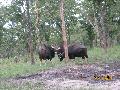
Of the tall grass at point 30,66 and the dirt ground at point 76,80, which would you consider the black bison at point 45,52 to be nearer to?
the tall grass at point 30,66

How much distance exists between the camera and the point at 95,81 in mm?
17125

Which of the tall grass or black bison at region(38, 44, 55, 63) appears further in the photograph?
black bison at region(38, 44, 55, 63)

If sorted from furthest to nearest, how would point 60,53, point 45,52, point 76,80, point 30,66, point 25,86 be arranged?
point 60,53
point 45,52
point 30,66
point 76,80
point 25,86

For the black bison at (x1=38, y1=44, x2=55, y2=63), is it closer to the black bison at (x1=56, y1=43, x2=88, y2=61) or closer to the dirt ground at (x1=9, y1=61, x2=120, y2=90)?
the black bison at (x1=56, y1=43, x2=88, y2=61)

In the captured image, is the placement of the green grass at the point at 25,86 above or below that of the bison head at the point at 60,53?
below

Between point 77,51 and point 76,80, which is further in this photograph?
point 77,51

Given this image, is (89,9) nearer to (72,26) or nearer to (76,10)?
(76,10)

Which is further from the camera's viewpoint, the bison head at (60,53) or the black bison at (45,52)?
the bison head at (60,53)

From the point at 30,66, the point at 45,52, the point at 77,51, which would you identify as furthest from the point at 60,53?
the point at 30,66

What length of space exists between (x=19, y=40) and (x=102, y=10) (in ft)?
51.6

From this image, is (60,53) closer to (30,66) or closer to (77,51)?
(77,51)

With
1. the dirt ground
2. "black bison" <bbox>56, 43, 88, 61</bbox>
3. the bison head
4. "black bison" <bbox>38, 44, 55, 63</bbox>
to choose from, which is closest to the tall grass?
"black bison" <bbox>56, 43, 88, 61</bbox>

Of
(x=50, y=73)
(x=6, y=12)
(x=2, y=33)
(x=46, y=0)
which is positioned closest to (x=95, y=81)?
(x=50, y=73)

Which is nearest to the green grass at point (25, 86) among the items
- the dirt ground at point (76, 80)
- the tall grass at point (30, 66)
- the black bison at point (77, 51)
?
the dirt ground at point (76, 80)
